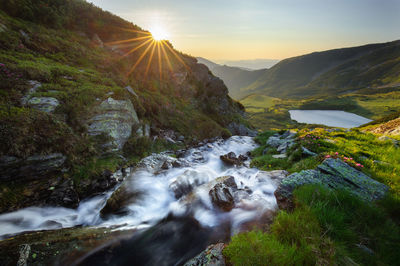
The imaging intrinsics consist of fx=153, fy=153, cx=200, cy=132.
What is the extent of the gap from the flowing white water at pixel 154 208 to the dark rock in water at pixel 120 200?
20 centimetres

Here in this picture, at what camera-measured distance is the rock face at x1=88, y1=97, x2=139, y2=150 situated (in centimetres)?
988

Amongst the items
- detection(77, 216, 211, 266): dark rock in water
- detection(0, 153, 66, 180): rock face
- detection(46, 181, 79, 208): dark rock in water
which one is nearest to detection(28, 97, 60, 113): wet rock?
detection(0, 153, 66, 180): rock face

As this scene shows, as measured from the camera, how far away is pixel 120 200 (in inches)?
292

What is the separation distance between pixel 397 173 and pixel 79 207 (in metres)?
12.5

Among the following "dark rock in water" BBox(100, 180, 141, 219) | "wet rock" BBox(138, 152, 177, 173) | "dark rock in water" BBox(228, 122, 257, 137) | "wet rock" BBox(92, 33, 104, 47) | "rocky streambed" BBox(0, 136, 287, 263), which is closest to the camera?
"rocky streambed" BBox(0, 136, 287, 263)

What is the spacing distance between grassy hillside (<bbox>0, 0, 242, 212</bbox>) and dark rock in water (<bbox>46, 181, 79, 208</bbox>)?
0.72ft

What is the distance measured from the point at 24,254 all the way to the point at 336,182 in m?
8.95

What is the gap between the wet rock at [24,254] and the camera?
3.67 m

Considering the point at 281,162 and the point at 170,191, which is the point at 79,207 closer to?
the point at 170,191

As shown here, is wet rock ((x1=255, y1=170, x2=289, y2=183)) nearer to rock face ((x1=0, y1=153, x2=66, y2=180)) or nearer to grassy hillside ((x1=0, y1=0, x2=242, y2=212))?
grassy hillside ((x1=0, y1=0, x2=242, y2=212))

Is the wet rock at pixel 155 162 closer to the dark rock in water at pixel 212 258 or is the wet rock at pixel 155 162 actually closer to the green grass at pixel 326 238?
the dark rock in water at pixel 212 258

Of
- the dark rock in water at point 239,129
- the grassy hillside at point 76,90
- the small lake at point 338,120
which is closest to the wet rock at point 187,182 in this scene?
the grassy hillside at point 76,90

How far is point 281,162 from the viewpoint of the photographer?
995 centimetres

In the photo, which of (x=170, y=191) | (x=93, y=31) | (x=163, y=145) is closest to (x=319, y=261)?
(x=170, y=191)
